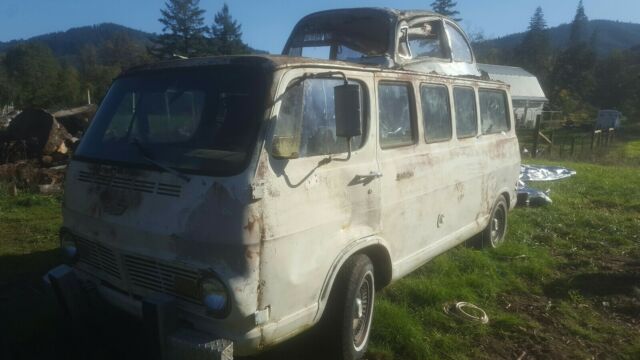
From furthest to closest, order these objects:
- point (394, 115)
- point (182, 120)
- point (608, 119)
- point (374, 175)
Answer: point (608, 119) < point (394, 115) < point (374, 175) < point (182, 120)

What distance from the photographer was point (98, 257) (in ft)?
11.5

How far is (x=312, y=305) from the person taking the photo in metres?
3.32

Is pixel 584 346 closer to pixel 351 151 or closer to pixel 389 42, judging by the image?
pixel 351 151

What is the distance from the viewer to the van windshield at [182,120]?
313 centimetres

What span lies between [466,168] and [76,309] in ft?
13.7

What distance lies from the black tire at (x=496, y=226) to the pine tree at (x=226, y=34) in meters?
51.2

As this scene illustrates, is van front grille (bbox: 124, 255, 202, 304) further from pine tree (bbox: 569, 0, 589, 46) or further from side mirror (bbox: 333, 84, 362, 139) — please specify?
pine tree (bbox: 569, 0, 589, 46)

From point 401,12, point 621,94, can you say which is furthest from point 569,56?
point 401,12

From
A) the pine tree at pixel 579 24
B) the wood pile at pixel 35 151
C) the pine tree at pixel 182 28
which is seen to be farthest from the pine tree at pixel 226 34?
the pine tree at pixel 579 24

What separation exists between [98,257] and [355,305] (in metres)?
1.95

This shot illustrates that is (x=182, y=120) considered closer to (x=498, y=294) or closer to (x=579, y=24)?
(x=498, y=294)

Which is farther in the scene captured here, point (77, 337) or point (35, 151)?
point (35, 151)

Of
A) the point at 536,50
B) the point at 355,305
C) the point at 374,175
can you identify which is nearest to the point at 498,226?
the point at 374,175

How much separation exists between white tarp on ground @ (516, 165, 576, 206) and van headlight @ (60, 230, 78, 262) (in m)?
8.47
